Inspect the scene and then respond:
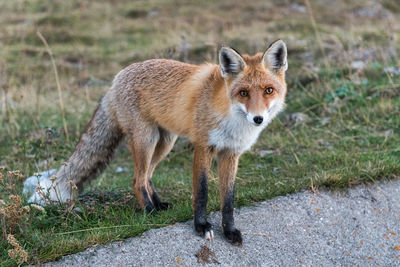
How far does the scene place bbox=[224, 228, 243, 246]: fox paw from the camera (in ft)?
10.2

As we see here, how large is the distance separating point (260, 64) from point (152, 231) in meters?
1.52

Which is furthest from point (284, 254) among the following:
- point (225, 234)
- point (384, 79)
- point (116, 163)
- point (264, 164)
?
point (384, 79)

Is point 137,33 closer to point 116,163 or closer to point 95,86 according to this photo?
point 95,86

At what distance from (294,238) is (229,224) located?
569 millimetres

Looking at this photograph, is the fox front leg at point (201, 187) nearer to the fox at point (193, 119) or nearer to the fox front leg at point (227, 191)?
the fox at point (193, 119)

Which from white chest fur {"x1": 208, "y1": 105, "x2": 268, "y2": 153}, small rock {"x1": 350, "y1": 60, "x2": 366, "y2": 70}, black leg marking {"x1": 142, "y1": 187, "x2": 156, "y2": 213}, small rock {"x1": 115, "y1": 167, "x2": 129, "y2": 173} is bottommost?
small rock {"x1": 115, "y1": 167, "x2": 129, "y2": 173}

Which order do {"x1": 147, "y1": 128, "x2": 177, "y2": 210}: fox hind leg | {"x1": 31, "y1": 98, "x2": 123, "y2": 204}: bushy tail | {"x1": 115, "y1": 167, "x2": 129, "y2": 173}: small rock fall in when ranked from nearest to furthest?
{"x1": 31, "y1": 98, "x2": 123, "y2": 204}: bushy tail → {"x1": 147, "y1": 128, "x2": 177, "y2": 210}: fox hind leg → {"x1": 115, "y1": 167, "x2": 129, "y2": 173}: small rock

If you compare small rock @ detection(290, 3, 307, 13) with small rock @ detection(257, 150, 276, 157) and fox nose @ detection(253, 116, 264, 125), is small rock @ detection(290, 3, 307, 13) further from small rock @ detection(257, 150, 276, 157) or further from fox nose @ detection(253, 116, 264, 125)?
fox nose @ detection(253, 116, 264, 125)

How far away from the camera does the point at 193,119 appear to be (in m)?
3.32

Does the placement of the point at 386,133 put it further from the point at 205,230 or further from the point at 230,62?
the point at 205,230

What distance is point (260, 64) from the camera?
10.2 ft

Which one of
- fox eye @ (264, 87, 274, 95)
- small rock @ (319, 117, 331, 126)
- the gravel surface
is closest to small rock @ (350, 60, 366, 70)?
small rock @ (319, 117, 331, 126)

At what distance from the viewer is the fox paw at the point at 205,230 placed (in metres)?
3.09

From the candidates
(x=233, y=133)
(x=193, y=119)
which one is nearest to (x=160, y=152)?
(x=193, y=119)
